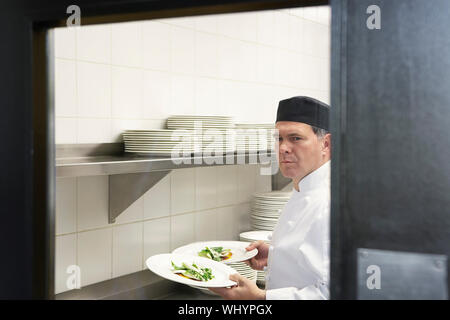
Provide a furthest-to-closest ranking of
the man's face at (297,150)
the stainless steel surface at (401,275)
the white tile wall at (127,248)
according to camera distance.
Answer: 1. the white tile wall at (127,248)
2. the man's face at (297,150)
3. the stainless steel surface at (401,275)

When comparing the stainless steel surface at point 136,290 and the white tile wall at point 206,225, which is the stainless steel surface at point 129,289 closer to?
the stainless steel surface at point 136,290

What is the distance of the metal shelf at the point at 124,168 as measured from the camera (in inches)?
41.7

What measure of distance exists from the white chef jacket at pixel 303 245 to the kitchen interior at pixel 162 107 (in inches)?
1.7

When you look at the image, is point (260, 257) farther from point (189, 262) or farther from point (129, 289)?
point (129, 289)

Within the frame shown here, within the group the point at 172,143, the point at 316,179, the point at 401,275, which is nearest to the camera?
the point at 401,275

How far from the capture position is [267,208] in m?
0.88

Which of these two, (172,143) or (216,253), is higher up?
(172,143)

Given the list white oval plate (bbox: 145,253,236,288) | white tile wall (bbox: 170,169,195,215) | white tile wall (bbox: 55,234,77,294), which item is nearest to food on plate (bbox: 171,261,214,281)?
white oval plate (bbox: 145,253,236,288)

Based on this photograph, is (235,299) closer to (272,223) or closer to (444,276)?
(272,223)

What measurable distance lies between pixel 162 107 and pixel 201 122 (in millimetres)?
166

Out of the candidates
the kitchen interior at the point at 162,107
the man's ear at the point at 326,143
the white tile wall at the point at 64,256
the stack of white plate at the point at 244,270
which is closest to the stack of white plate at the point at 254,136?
the kitchen interior at the point at 162,107

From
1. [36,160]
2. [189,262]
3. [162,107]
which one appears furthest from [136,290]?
[162,107]

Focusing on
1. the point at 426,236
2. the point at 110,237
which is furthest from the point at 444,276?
the point at 110,237

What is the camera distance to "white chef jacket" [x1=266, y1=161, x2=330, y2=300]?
32.3 inches
